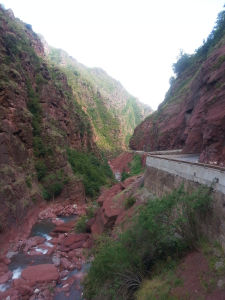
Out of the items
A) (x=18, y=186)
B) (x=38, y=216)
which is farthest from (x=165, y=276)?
(x=38, y=216)

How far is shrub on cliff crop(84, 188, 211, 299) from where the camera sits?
740 centimetres

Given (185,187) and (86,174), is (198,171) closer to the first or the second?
(185,187)

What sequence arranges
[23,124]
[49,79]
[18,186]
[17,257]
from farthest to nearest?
[49,79] < [23,124] < [18,186] < [17,257]

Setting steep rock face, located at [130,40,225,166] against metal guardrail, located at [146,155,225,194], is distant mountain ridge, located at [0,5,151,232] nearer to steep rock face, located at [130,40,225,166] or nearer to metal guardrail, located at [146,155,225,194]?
metal guardrail, located at [146,155,225,194]

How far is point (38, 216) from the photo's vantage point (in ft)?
81.9

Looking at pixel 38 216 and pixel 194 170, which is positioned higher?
pixel 194 170

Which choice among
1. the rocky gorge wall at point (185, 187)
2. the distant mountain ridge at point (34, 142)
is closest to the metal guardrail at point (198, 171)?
the rocky gorge wall at point (185, 187)

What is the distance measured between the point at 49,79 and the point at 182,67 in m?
27.6

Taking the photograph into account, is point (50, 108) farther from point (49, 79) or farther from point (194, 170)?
point (194, 170)

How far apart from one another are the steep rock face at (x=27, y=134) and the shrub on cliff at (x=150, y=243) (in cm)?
1287

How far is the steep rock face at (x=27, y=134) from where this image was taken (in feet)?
71.4

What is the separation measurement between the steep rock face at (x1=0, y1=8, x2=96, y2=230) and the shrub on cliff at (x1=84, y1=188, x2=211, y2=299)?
1287 cm

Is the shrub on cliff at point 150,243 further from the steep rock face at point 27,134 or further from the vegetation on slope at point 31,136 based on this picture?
the vegetation on slope at point 31,136

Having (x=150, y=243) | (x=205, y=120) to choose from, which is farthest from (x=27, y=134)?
(x=150, y=243)
